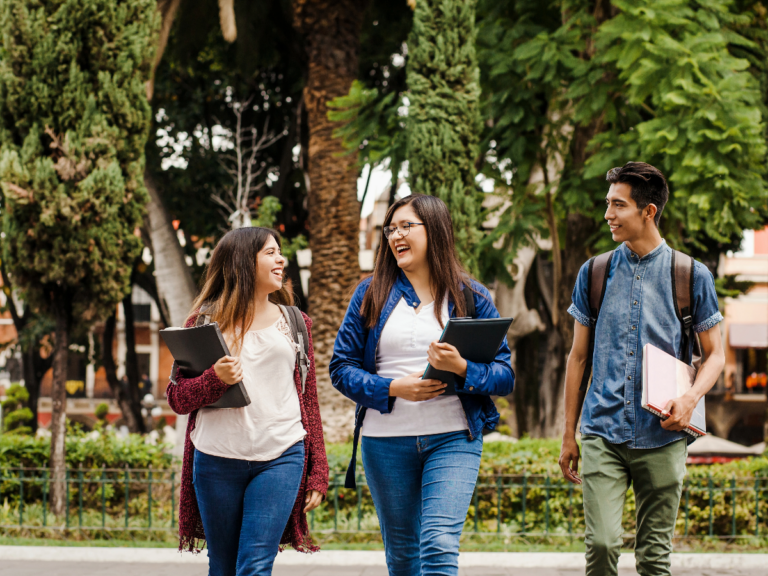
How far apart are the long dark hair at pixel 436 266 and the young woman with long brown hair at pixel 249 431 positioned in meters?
0.38

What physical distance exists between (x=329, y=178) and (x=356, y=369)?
798 cm

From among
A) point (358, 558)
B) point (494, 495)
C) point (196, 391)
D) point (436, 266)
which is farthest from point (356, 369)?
point (494, 495)

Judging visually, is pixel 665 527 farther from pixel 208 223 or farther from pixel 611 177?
pixel 208 223

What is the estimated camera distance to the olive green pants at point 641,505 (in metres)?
2.89

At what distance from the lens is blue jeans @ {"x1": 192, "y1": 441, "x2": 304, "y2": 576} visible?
9.56 ft

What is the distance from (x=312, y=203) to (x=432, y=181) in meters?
2.71

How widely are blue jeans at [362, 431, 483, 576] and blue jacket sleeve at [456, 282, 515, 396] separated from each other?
0.67 ft

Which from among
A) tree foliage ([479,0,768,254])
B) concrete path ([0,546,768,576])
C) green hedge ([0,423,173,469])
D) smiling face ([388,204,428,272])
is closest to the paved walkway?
Answer: concrete path ([0,546,768,576])

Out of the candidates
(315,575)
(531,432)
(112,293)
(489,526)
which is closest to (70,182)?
(112,293)

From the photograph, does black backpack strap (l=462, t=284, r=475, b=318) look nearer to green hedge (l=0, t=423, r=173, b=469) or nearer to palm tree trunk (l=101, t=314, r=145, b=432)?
green hedge (l=0, t=423, r=173, b=469)

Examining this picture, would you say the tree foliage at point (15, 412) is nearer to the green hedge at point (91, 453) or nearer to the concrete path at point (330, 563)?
the green hedge at point (91, 453)

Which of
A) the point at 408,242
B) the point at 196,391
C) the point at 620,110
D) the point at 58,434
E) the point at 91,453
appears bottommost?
the point at 91,453

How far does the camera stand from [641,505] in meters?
2.96

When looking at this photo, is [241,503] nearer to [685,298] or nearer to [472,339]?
[472,339]
